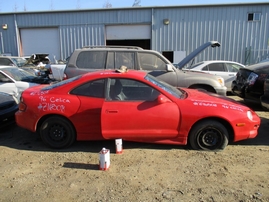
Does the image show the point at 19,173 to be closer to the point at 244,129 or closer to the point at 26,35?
the point at 244,129

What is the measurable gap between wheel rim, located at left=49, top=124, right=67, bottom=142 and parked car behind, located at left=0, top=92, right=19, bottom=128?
5.05 ft

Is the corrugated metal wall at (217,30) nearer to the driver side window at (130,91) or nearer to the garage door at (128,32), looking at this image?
the garage door at (128,32)

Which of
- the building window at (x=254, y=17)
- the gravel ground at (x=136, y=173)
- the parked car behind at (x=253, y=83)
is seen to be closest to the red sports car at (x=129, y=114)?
the gravel ground at (x=136, y=173)

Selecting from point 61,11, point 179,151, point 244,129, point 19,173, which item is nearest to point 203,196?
point 179,151

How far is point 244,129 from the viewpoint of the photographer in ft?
13.3

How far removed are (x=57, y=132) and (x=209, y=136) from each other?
266 cm

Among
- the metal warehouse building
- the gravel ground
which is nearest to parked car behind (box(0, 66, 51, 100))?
the gravel ground

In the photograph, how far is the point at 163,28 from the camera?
16.9 meters

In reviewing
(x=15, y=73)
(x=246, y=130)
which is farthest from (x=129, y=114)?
(x=15, y=73)

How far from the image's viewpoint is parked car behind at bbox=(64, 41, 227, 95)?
6461mm

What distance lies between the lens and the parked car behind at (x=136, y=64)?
21.2ft

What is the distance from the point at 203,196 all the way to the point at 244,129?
5.43 feet

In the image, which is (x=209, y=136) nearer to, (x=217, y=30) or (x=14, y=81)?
(x=14, y=81)

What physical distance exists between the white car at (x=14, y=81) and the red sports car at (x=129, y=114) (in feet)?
10.5
